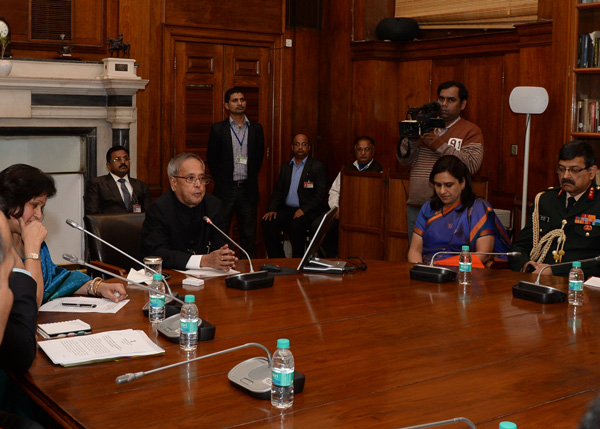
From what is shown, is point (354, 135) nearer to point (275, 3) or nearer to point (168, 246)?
point (275, 3)

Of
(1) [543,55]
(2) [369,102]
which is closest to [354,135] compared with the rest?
(2) [369,102]

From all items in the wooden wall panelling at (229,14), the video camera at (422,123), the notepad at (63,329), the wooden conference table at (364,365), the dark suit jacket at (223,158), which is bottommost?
the wooden conference table at (364,365)

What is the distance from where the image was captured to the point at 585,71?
487 cm

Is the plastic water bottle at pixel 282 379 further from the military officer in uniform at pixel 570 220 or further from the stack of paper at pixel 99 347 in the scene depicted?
the military officer in uniform at pixel 570 220

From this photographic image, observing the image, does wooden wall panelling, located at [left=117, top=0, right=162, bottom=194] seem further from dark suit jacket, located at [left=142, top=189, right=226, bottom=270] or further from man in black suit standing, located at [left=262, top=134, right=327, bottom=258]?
dark suit jacket, located at [left=142, top=189, right=226, bottom=270]

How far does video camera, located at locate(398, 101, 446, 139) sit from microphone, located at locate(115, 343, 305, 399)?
3.08m

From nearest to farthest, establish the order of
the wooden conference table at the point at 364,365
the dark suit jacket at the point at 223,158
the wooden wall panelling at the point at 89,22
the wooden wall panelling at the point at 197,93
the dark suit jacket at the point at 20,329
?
the wooden conference table at the point at 364,365 < the dark suit jacket at the point at 20,329 < the wooden wall panelling at the point at 89,22 < the dark suit jacket at the point at 223,158 < the wooden wall panelling at the point at 197,93

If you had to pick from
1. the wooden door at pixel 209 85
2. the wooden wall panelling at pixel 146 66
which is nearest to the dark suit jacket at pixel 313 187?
the wooden door at pixel 209 85

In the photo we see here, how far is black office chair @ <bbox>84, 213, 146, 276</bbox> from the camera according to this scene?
12.7 feet

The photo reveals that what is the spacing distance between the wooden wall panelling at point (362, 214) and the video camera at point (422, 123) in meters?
0.67

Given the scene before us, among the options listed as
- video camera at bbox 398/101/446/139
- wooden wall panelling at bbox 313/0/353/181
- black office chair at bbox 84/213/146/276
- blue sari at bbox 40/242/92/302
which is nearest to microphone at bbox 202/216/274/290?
blue sari at bbox 40/242/92/302

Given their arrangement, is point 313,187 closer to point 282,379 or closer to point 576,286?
point 576,286

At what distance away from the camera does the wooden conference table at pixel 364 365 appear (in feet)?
5.80

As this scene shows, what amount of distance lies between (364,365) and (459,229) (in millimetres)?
1951
